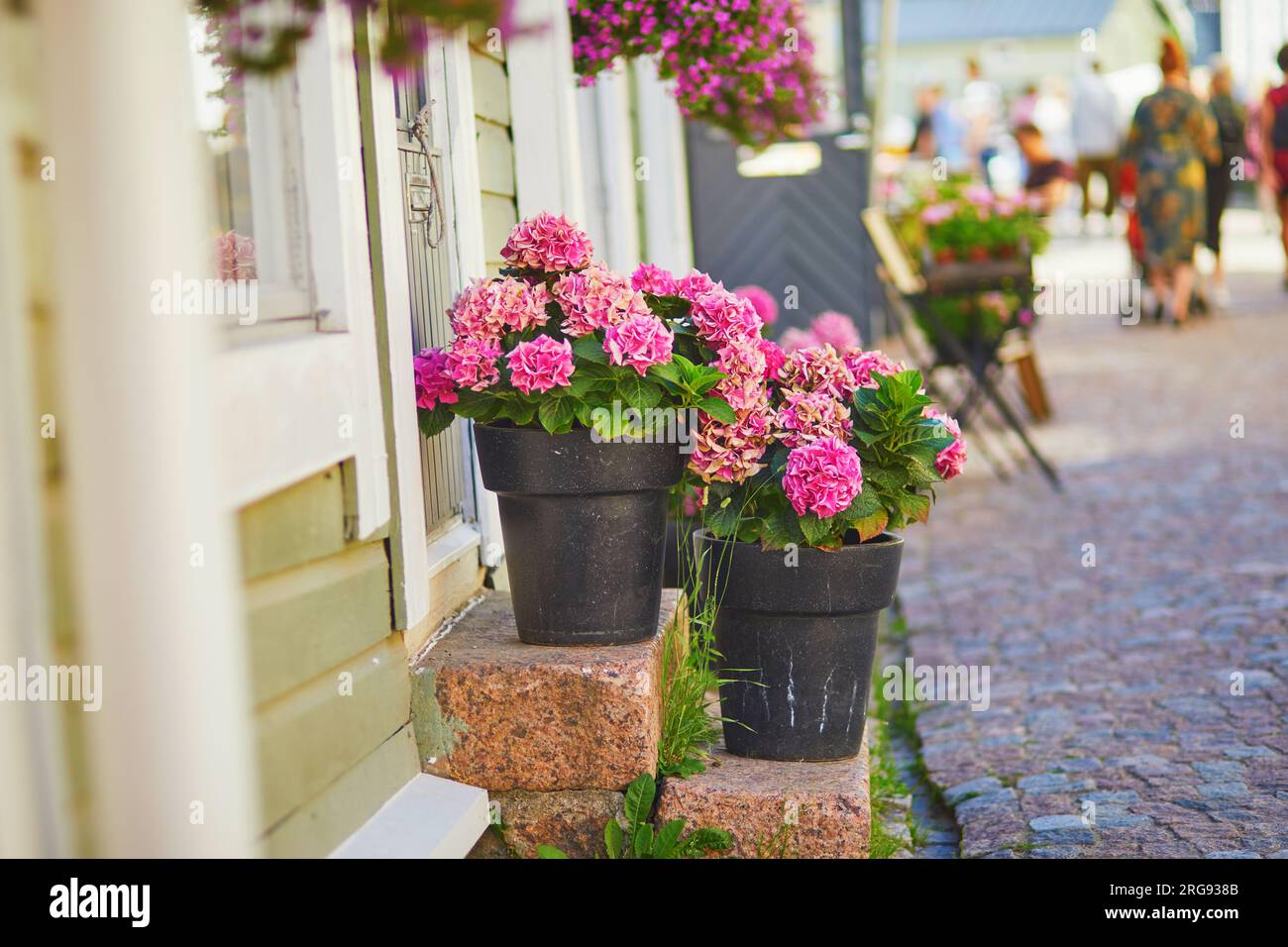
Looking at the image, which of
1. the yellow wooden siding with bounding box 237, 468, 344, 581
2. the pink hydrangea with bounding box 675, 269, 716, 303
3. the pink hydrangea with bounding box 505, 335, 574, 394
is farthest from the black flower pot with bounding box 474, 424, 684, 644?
the yellow wooden siding with bounding box 237, 468, 344, 581

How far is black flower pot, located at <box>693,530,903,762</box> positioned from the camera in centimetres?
290

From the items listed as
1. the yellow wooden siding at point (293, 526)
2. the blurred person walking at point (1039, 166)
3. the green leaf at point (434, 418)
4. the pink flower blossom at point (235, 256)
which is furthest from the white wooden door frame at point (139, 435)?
the blurred person walking at point (1039, 166)

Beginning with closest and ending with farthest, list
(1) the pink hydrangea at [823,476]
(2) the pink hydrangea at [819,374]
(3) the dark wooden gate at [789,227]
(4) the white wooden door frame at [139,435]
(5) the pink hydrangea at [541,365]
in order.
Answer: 1. (4) the white wooden door frame at [139,435]
2. (5) the pink hydrangea at [541,365]
3. (1) the pink hydrangea at [823,476]
4. (2) the pink hydrangea at [819,374]
5. (3) the dark wooden gate at [789,227]

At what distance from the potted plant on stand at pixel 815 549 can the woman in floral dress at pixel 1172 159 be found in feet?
28.6

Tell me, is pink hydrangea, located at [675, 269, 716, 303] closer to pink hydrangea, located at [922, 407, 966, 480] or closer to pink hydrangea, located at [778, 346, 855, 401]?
pink hydrangea, located at [778, 346, 855, 401]

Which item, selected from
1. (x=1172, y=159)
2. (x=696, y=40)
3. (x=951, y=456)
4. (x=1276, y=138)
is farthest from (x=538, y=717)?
(x=1276, y=138)

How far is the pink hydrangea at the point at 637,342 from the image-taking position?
2670mm

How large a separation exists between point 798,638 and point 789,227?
5551mm

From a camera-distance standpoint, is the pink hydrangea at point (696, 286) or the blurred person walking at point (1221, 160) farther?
the blurred person walking at point (1221, 160)

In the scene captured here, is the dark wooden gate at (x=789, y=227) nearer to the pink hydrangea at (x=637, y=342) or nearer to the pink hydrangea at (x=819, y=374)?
the pink hydrangea at (x=819, y=374)

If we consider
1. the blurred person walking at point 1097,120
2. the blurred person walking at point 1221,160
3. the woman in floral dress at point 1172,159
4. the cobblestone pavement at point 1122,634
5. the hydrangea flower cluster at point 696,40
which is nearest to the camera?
the cobblestone pavement at point 1122,634

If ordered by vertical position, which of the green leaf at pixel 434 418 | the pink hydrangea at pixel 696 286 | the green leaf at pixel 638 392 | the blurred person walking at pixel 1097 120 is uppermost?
the blurred person walking at pixel 1097 120
